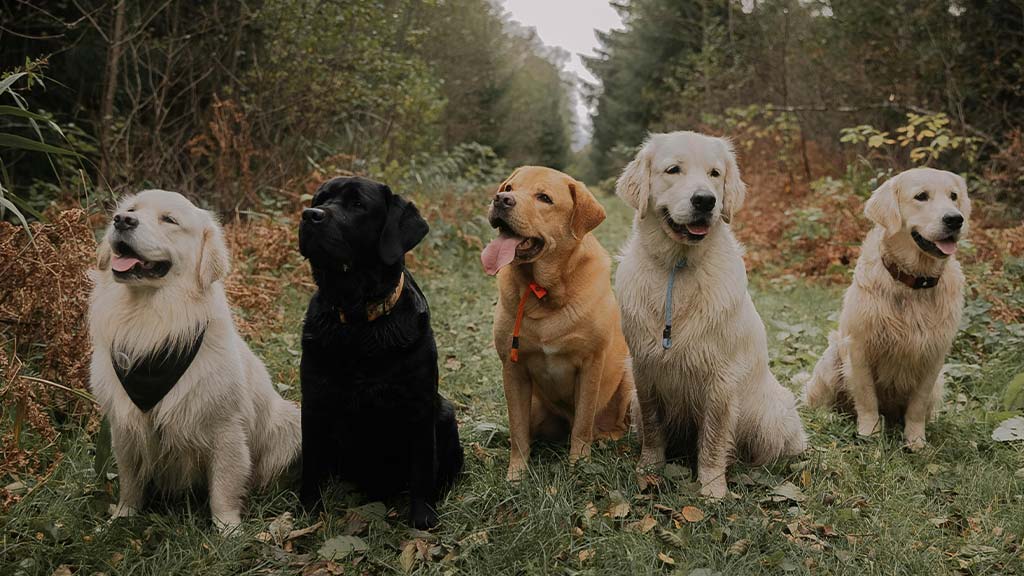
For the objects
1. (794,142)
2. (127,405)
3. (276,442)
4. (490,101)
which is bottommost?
(276,442)

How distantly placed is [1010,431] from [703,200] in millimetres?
2154

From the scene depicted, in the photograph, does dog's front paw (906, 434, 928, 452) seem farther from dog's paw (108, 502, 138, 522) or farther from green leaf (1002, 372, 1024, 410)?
dog's paw (108, 502, 138, 522)

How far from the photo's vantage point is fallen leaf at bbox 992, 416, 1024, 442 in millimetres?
3363

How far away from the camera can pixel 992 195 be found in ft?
26.1

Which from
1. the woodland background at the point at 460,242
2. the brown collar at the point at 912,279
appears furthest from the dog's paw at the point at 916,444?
the brown collar at the point at 912,279

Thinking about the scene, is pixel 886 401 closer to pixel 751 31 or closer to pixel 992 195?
pixel 992 195

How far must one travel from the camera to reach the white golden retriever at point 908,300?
11.8ft

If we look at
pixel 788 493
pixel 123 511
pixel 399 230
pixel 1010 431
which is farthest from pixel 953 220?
pixel 123 511

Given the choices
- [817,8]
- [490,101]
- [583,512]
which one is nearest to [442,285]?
[583,512]

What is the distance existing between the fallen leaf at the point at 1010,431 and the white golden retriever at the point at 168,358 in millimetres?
3597

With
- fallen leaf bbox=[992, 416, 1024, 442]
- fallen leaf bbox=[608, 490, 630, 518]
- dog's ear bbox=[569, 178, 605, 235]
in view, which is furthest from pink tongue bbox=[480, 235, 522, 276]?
fallen leaf bbox=[992, 416, 1024, 442]

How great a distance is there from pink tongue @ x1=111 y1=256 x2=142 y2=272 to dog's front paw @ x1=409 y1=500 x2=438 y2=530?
1.43 meters

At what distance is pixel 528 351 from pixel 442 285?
4.41 metres

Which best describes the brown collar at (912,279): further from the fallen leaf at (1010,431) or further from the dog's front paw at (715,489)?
the dog's front paw at (715,489)
